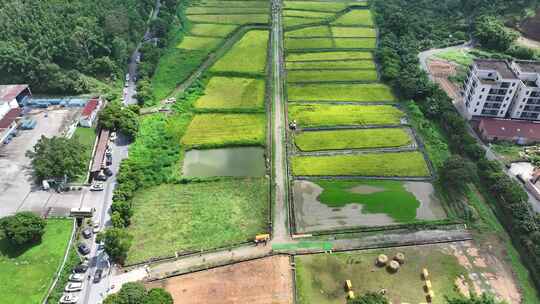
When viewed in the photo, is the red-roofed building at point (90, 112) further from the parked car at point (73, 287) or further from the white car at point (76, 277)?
the parked car at point (73, 287)

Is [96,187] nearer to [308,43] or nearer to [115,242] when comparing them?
[115,242]

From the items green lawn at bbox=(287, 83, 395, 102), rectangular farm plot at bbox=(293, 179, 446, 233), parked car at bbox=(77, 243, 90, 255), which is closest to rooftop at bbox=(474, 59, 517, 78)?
green lawn at bbox=(287, 83, 395, 102)

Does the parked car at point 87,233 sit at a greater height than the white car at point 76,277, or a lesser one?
greater

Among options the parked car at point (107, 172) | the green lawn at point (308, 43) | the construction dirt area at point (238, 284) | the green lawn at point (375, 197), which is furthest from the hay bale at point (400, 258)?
the green lawn at point (308, 43)

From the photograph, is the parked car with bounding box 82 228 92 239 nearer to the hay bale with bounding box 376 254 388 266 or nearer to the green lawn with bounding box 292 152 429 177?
the green lawn with bounding box 292 152 429 177

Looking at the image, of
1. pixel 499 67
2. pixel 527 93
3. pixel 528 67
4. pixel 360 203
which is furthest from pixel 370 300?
pixel 528 67
